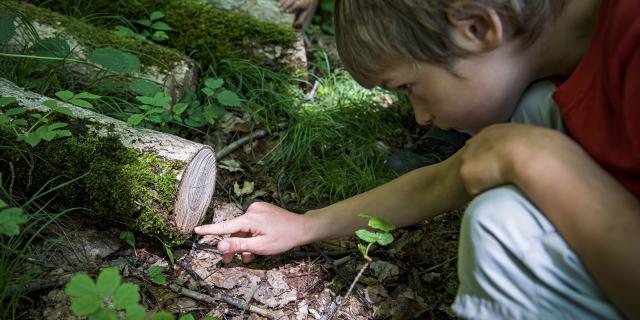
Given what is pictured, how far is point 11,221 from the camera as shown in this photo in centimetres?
172

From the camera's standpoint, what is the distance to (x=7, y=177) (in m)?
2.19

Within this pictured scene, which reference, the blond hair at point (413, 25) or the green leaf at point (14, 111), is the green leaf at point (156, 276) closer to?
the green leaf at point (14, 111)

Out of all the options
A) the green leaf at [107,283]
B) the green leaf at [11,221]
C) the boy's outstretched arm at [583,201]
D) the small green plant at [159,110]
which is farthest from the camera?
the small green plant at [159,110]

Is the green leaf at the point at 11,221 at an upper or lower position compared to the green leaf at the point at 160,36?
upper

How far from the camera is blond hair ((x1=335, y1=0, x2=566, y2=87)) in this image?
5.12 ft

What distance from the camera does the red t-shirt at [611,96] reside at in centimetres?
138

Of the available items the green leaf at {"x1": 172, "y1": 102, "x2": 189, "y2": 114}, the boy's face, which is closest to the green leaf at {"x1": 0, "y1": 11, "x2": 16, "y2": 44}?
the green leaf at {"x1": 172, "y1": 102, "x2": 189, "y2": 114}

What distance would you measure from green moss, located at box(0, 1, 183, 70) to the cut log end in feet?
2.84

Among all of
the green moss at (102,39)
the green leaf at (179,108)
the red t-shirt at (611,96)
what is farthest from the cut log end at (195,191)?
the red t-shirt at (611,96)

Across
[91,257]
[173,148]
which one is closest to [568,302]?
[173,148]

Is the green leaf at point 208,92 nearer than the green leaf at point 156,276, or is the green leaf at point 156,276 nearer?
the green leaf at point 156,276

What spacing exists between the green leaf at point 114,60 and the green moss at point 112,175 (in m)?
0.46

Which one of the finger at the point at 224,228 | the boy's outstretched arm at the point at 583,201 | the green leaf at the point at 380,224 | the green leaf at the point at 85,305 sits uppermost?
the boy's outstretched arm at the point at 583,201

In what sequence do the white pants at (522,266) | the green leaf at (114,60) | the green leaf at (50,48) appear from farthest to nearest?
1. the green leaf at (50,48)
2. the green leaf at (114,60)
3. the white pants at (522,266)
